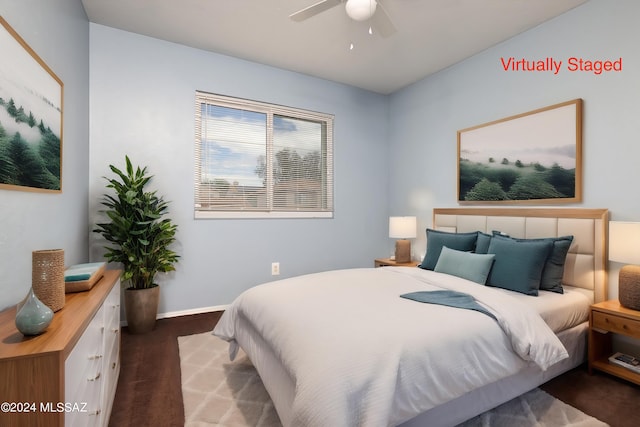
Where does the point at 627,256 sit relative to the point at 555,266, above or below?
above

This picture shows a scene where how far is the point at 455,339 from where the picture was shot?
1437 millimetres

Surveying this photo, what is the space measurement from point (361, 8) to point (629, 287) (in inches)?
101

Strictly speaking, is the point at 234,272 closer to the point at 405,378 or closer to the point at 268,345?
the point at 268,345

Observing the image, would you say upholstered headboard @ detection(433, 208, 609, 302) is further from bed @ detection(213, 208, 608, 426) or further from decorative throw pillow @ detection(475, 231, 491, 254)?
decorative throw pillow @ detection(475, 231, 491, 254)

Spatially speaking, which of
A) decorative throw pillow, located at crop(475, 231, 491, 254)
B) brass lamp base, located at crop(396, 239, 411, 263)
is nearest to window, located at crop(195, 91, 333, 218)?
brass lamp base, located at crop(396, 239, 411, 263)

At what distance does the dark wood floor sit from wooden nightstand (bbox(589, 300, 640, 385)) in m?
0.08

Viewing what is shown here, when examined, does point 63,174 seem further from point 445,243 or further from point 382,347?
point 445,243

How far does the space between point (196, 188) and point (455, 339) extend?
279 centimetres

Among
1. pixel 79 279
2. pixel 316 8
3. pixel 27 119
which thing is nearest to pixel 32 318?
pixel 79 279

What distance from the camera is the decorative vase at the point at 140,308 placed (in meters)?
2.68

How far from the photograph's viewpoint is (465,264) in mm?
2469

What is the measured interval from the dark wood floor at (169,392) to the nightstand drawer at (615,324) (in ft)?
1.18

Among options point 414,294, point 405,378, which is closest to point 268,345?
point 405,378

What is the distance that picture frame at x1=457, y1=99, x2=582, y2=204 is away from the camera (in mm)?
2508
